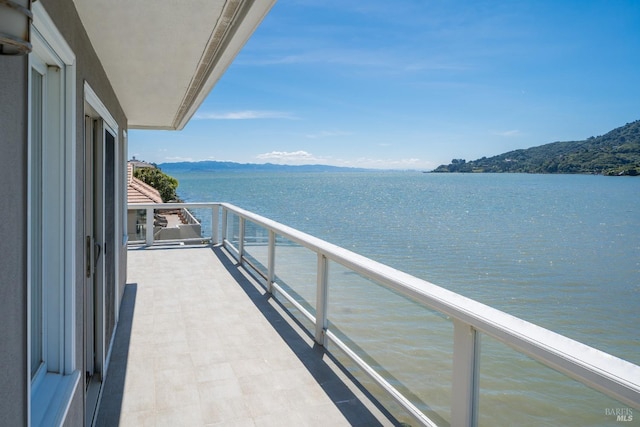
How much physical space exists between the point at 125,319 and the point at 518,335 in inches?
155

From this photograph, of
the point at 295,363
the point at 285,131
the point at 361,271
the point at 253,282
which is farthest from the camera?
the point at 285,131

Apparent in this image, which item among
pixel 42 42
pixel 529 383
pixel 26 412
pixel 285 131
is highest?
pixel 285 131

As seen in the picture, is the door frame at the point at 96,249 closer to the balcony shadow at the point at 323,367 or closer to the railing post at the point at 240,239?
the balcony shadow at the point at 323,367

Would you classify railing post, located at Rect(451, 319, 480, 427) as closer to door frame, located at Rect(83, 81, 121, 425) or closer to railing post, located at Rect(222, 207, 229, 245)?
door frame, located at Rect(83, 81, 121, 425)

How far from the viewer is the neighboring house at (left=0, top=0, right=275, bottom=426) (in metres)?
Result: 1.10

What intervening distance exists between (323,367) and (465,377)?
5.04ft

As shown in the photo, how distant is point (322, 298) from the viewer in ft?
12.4

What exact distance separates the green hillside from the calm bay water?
4.62 metres

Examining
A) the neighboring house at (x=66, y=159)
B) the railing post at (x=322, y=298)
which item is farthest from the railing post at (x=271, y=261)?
the neighboring house at (x=66, y=159)

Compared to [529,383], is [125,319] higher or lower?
lower

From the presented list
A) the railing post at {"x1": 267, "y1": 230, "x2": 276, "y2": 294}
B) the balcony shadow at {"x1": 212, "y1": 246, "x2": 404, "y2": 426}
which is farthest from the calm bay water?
the railing post at {"x1": 267, "y1": 230, "x2": 276, "y2": 294}

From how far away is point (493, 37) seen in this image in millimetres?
44031

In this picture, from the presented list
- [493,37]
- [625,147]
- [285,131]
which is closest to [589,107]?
[625,147]

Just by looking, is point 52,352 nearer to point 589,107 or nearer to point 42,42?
point 42,42
